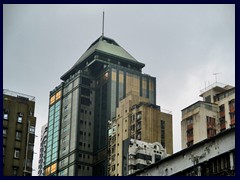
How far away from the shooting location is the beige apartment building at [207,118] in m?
123

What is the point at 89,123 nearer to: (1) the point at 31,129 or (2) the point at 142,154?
(2) the point at 142,154

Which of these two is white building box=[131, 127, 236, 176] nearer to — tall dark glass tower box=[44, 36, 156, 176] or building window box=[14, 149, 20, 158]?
building window box=[14, 149, 20, 158]

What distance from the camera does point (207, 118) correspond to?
409 feet

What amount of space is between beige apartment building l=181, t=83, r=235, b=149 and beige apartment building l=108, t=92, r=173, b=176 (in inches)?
1393

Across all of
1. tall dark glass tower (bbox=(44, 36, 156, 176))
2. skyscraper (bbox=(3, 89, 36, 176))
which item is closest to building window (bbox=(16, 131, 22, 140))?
skyscraper (bbox=(3, 89, 36, 176))

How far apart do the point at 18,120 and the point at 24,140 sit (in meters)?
3.33

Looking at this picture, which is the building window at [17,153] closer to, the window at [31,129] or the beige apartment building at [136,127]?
the window at [31,129]

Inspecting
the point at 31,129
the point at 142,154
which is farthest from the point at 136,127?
the point at 31,129

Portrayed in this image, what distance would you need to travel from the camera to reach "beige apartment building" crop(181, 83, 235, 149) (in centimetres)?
12319

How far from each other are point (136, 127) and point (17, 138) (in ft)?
261

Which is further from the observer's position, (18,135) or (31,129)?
(31,129)

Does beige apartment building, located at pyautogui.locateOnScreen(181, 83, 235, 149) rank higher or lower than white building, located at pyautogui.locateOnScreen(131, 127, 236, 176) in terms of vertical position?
higher

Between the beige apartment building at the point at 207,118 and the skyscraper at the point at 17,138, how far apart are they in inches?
1773
